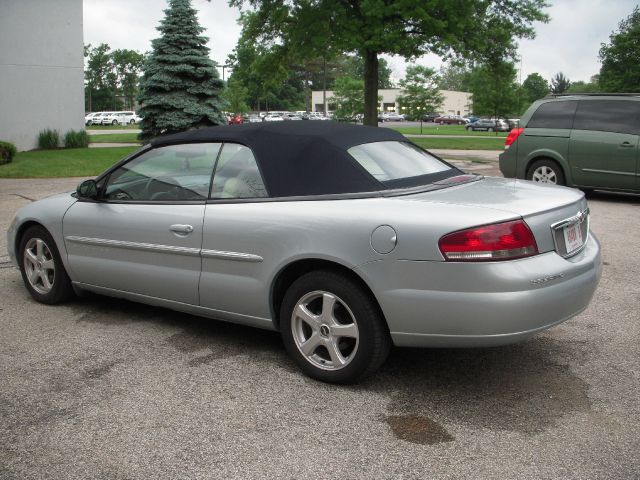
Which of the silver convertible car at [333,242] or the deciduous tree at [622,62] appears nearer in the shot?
the silver convertible car at [333,242]

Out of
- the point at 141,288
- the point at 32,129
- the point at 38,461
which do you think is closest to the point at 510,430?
the point at 38,461

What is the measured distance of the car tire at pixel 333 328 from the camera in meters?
3.71

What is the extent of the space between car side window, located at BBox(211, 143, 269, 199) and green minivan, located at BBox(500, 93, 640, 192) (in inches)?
301

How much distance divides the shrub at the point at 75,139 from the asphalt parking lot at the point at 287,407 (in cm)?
2267

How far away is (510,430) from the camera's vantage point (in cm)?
334

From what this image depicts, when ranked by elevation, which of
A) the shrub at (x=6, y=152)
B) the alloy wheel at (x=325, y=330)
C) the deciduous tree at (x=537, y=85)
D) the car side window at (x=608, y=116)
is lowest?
the alloy wheel at (x=325, y=330)

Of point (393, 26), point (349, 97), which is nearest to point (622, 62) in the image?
point (349, 97)

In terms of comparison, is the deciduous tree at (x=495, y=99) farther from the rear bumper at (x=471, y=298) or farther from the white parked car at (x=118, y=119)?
the rear bumper at (x=471, y=298)

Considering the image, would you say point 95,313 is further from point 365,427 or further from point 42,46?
point 42,46

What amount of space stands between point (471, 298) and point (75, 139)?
25.5m

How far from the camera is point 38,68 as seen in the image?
2467 centimetres

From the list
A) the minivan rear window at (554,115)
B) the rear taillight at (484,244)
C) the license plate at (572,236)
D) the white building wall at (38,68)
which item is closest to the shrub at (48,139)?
the white building wall at (38,68)

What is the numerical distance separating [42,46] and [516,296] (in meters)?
24.8

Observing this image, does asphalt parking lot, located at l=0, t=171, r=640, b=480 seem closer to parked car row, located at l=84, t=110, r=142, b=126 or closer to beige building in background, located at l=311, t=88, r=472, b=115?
parked car row, located at l=84, t=110, r=142, b=126
